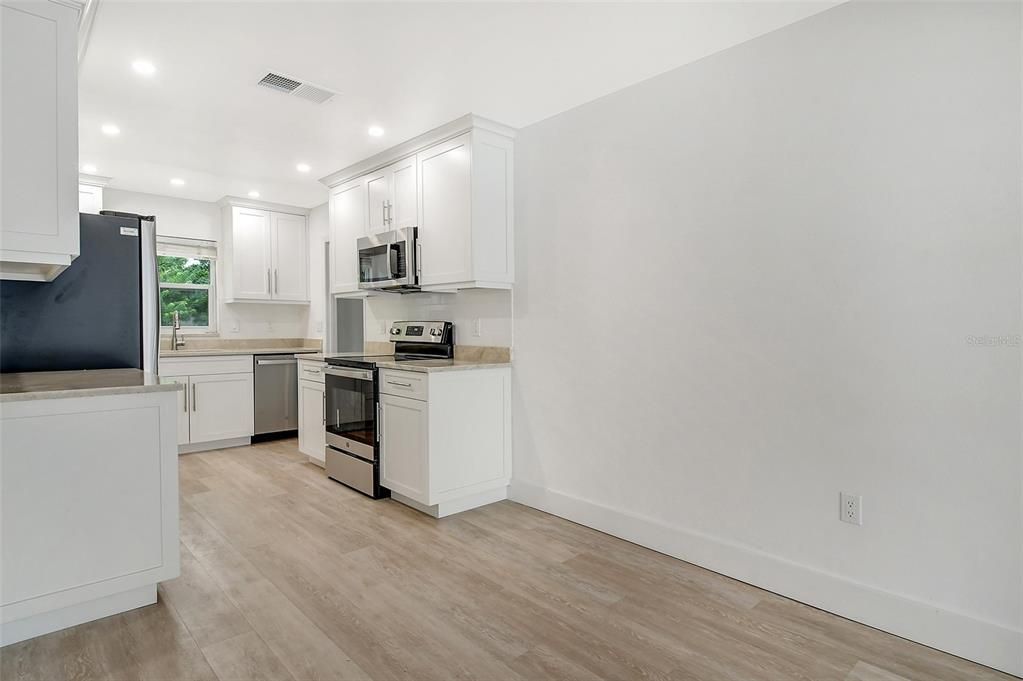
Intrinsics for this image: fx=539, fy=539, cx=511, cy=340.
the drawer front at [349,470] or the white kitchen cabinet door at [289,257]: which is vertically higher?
the white kitchen cabinet door at [289,257]

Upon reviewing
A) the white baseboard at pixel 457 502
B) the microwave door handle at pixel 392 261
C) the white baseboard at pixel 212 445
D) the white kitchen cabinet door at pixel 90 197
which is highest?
the white kitchen cabinet door at pixel 90 197

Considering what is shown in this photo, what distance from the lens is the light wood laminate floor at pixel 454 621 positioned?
180cm

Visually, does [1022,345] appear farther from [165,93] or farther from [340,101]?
[165,93]

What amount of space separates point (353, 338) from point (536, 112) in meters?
3.74

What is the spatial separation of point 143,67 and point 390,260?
1714 mm

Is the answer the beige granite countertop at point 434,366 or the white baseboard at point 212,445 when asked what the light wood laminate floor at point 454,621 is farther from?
the white baseboard at point 212,445

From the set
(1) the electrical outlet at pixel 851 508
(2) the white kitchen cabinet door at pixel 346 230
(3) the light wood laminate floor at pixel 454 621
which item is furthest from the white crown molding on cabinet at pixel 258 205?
(1) the electrical outlet at pixel 851 508

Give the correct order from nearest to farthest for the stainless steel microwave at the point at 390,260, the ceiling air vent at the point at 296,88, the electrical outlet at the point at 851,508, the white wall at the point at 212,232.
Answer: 1. the electrical outlet at the point at 851,508
2. the ceiling air vent at the point at 296,88
3. the stainless steel microwave at the point at 390,260
4. the white wall at the point at 212,232

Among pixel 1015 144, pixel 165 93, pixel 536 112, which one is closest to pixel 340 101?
pixel 165 93

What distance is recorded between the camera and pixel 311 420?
4414 millimetres

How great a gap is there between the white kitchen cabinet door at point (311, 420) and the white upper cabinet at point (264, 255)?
154cm

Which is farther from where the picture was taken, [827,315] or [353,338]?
[353,338]

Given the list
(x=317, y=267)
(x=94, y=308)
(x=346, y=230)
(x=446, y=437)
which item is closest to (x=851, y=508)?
(x=446, y=437)

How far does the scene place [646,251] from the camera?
112 inches
